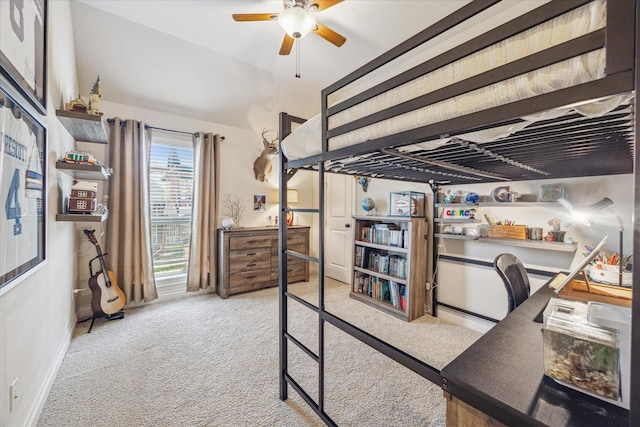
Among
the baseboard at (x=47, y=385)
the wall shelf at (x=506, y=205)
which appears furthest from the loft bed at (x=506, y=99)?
the baseboard at (x=47, y=385)

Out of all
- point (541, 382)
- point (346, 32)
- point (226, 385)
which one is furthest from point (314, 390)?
point (346, 32)

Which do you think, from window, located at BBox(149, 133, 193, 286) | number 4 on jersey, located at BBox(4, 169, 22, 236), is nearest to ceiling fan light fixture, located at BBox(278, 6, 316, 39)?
number 4 on jersey, located at BBox(4, 169, 22, 236)

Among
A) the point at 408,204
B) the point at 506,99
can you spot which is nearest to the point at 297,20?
the point at 506,99

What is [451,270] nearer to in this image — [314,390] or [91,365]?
[314,390]

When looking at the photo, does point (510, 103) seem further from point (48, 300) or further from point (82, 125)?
point (82, 125)

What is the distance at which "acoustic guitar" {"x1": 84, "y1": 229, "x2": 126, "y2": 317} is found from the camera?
2.70m

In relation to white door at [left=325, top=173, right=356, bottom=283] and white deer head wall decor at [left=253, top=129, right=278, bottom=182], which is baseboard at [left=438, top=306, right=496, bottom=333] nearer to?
white door at [left=325, top=173, right=356, bottom=283]

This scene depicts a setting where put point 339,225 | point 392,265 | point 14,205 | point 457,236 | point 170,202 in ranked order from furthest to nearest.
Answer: point 339,225 → point 170,202 → point 392,265 → point 457,236 → point 14,205

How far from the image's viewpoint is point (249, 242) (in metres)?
3.68

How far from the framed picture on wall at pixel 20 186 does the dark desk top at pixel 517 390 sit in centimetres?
180

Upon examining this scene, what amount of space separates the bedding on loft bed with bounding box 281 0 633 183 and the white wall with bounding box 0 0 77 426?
170 centimetres

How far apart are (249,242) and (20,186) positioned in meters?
2.53

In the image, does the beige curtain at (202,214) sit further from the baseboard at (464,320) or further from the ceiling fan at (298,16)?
the baseboard at (464,320)

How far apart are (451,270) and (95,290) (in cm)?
388
